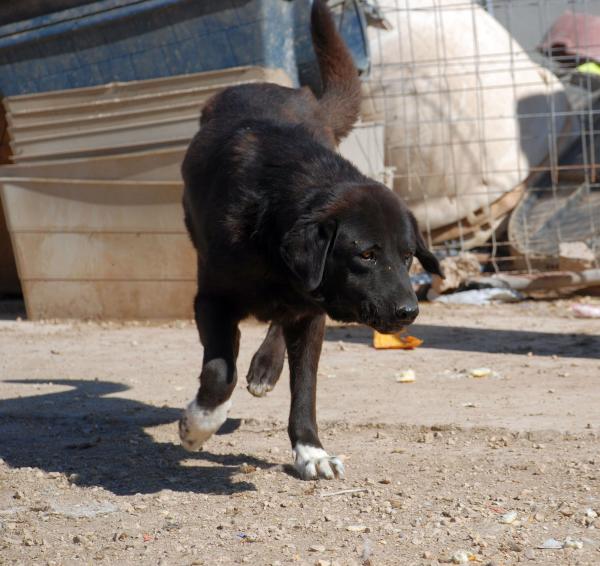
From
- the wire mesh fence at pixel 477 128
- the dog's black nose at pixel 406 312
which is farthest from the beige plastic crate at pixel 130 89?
the dog's black nose at pixel 406 312

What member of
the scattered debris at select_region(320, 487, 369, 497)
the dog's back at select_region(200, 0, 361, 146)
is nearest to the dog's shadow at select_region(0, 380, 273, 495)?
the scattered debris at select_region(320, 487, 369, 497)

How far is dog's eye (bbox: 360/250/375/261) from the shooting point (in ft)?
10.9

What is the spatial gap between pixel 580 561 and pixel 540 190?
6007 mm

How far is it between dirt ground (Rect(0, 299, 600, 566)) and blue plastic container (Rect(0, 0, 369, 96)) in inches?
72.4

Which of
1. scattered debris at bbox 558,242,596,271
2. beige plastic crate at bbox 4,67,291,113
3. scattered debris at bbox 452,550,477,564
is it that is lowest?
scattered debris at bbox 558,242,596,271

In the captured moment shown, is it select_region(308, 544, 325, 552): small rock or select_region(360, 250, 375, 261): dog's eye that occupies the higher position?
select_region(360, 250, 375, 261): dog's eye

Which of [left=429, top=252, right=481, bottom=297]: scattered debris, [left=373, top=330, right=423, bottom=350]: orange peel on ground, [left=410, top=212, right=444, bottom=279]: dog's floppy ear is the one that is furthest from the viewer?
[left=429, top=252, right=481, bottom=297]: scattered debris

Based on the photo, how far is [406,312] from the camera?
328 cm

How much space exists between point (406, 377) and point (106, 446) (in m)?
1.68

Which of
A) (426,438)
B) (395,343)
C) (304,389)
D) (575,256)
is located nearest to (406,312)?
(304,389)

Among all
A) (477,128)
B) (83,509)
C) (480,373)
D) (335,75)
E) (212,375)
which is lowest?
(480,373)

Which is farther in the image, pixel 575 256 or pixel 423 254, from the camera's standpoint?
pixel 575 256

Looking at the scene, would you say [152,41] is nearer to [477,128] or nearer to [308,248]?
[477,128]

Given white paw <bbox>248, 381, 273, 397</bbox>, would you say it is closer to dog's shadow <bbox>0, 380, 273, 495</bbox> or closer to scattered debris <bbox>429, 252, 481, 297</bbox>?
dog's shadow <bbox>0, 380, 273, 495</bbox>
